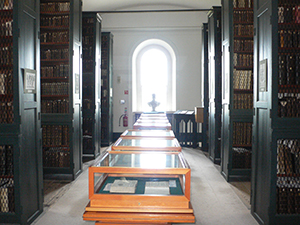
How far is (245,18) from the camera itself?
5.64 m

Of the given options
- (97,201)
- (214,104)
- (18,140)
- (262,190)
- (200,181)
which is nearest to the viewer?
(97,201)

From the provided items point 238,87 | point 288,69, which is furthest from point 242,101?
point 288,69

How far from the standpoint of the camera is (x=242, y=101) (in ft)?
18.4

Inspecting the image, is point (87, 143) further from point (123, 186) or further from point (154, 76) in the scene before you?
point (123, 186)

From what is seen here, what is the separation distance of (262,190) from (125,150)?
1685mm

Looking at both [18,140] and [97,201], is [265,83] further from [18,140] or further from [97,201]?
[18,140]

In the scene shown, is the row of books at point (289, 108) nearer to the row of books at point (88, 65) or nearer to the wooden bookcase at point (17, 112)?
the wooden bookcase at point (17, 112)

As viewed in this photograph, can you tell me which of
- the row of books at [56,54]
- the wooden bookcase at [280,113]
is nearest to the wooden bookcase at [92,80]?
the row of books at [56,54]

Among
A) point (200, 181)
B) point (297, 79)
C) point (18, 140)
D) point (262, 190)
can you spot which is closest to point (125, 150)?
point (18, 140)

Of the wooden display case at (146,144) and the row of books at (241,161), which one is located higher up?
the wooden display case at (146,144)

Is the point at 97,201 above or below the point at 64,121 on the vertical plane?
below

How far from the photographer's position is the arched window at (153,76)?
11.7m

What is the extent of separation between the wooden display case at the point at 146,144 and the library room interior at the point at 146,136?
0.07 feet

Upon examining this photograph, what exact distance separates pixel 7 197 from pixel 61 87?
8.71 ft
